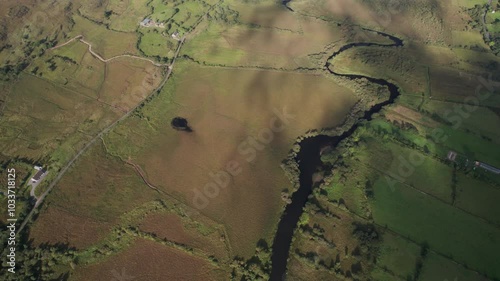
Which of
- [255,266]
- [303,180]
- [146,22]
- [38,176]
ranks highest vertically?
[146,22]

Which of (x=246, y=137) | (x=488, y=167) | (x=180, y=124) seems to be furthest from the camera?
(x=180, y=124)

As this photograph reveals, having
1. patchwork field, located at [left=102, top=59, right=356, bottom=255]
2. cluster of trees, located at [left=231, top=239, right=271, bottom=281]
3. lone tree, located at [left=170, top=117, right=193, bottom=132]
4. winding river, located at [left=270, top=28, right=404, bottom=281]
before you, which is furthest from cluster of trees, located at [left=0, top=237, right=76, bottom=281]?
winding river, located at [left=270, top=28, right=404, bottom=281]

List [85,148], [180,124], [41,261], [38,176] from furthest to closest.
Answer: [180,124]
[85,148]
[38,176]
[41,261]

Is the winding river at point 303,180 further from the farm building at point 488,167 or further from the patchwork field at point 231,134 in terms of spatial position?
the farm building at point 488,167

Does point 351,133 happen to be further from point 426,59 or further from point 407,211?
point 426,59

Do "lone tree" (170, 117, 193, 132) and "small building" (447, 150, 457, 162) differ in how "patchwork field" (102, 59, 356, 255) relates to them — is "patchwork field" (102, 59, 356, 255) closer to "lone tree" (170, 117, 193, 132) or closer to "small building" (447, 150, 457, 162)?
"lone tree" (170, 117, 193, 132)

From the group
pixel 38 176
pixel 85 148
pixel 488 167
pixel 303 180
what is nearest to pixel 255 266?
pixel 303 180

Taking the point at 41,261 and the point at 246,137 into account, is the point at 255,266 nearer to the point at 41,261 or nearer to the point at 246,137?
the point at 246,137
